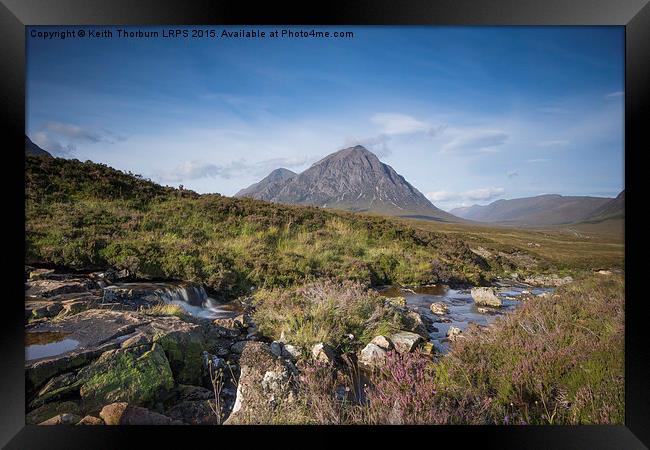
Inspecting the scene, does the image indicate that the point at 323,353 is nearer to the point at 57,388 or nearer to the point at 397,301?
the point at 397,301

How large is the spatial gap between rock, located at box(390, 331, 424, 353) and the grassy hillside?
0.83 meters

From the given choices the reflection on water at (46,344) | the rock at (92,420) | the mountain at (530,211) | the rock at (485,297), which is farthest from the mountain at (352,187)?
the rock at (92,420)

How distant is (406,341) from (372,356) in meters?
0.46

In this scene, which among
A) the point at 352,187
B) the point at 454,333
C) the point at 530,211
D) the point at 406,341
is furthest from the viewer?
the point at 352,187

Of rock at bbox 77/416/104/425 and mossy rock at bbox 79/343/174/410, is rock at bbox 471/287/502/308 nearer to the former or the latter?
mossy rock at bbox 79/343/174/410

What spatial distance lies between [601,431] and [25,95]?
678 centimetres

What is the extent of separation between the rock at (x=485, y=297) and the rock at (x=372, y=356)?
162cm

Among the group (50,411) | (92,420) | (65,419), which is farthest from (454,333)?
(50,411)

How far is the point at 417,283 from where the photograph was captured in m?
4.77

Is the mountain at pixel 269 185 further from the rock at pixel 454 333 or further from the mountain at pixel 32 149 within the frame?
the rock at pixel 454 333

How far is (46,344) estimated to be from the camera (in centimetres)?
352

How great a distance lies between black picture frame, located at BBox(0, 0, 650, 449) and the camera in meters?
3.31

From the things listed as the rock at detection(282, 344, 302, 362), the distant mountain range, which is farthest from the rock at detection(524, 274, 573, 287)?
the rock at detection(282, 344, 302, 362)
